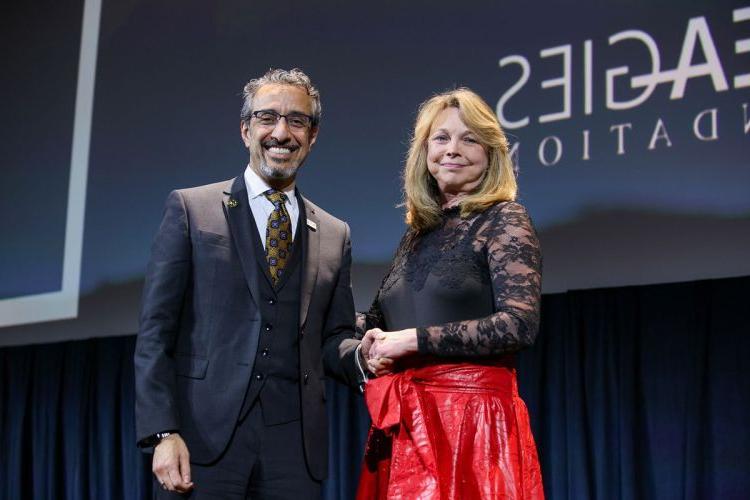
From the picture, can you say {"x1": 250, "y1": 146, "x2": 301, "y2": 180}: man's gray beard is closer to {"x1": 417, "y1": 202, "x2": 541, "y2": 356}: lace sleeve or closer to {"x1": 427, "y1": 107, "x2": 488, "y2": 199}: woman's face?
{"x1": 427, "y1": 107, "x2": 488, "y2": 199}: woman's face

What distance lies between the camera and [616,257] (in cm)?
354

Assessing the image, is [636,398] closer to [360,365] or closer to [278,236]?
[360,365]

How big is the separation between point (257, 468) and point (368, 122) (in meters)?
2.33

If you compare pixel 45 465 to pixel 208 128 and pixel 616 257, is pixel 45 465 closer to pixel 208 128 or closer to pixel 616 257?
pixel 208 128

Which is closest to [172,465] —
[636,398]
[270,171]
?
[270,171]

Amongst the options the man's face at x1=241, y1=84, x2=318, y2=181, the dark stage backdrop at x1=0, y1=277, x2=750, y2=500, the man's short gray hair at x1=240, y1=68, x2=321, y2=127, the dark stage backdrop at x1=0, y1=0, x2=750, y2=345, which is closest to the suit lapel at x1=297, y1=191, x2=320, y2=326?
the man's face at x1=241, y1=84, x2=318, y2=181

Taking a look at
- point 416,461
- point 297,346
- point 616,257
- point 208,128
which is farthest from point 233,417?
point 208,128

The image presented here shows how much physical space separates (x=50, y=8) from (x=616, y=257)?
3.48 m

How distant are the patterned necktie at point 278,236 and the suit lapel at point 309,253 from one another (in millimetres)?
42

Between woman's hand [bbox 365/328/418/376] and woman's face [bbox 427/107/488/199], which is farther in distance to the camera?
woman's face [bbox 427/107/488/199]

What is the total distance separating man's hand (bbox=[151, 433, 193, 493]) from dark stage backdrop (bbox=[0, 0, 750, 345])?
Result: 1933 mm

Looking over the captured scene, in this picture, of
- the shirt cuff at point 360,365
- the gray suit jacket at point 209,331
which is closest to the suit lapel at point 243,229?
the gray suit jacket at point 209,331

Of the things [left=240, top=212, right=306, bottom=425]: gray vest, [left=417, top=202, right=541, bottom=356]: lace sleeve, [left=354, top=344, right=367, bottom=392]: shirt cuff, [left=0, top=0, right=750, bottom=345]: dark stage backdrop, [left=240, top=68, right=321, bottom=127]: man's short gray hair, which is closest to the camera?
[left=417, top=202, right=541, bottom=356]: lace sleeve

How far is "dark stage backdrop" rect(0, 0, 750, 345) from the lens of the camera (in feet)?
11.2
